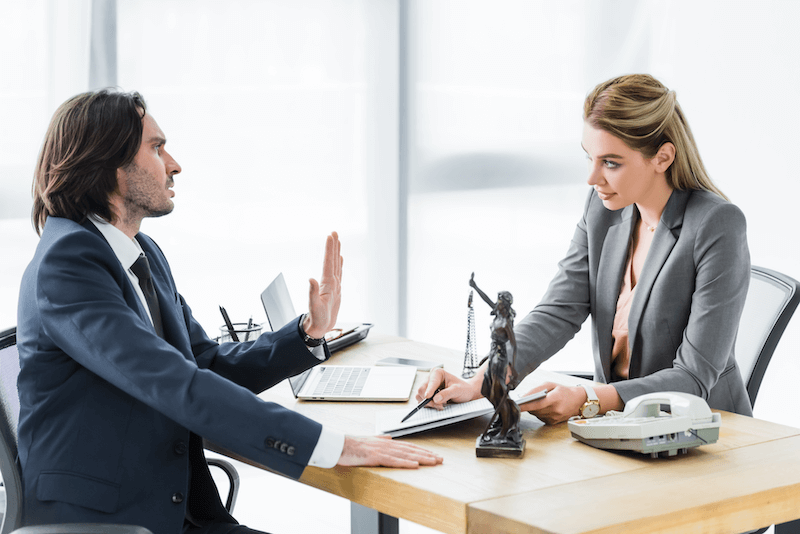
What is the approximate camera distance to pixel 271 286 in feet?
7.02

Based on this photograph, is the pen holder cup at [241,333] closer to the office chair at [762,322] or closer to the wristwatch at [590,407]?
the wristwatch at [590,407]

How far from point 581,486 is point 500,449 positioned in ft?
0.60

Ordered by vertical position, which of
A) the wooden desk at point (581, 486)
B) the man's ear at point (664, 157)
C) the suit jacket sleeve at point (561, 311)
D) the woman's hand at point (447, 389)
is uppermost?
the man's ear at point (664, 157)

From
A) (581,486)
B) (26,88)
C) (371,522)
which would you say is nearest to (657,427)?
(581,486)

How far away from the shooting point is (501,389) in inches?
56.4

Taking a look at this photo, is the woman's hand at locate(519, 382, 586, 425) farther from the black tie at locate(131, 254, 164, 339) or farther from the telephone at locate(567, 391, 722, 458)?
the black tie at locate(131, 254, 164, 339)

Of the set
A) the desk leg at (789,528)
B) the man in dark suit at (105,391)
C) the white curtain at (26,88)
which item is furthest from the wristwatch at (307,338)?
the white curtain at (26,88)

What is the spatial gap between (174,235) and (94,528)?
2648 mm

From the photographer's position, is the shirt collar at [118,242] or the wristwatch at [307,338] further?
the wristwatch at [307,338]

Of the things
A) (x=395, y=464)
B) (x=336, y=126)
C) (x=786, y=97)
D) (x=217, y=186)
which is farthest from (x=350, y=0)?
(x=395, y=464)

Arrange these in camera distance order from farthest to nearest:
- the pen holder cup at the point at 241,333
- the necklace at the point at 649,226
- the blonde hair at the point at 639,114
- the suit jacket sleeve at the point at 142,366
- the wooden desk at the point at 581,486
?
the pen holder cup at the point at 241,333, the necklace at the point at 649,226, the blonde hair at the point at 639,114, the suit jacket sleeve at the point at 142,366, the wooden desk at the point at 581,486

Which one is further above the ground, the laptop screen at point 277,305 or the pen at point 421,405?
the laptop screen at point 277,305

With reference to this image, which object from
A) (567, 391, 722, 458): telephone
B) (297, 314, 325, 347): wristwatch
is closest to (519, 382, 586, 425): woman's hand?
(567, 391, 722, 458): telephone

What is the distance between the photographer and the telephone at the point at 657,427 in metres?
1.41
